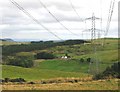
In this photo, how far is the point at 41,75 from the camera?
9856cm

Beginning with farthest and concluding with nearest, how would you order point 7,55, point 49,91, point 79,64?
point 7,55 < point 79,64 < point 49,91

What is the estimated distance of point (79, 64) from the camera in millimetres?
125562

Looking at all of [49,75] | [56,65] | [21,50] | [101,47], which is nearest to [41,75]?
[49,75]

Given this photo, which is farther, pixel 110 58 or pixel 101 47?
pixel 101 47

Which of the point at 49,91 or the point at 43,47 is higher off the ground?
the point at 43,47

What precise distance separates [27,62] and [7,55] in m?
19.2

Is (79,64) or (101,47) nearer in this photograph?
(79,64)

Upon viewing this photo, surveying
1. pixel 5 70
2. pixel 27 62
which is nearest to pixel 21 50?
pixel 27 62

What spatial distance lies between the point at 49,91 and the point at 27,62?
321ft

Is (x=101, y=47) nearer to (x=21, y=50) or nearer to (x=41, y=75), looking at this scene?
(x=21, y=50)

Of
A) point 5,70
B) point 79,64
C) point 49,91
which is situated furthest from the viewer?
point 79,64

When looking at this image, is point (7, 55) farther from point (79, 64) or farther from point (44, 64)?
point (79, 64)

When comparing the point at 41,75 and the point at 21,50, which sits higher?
the point at 21,50

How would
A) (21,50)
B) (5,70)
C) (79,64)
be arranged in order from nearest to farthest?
(5,70)
(79,64)
(21,50)
